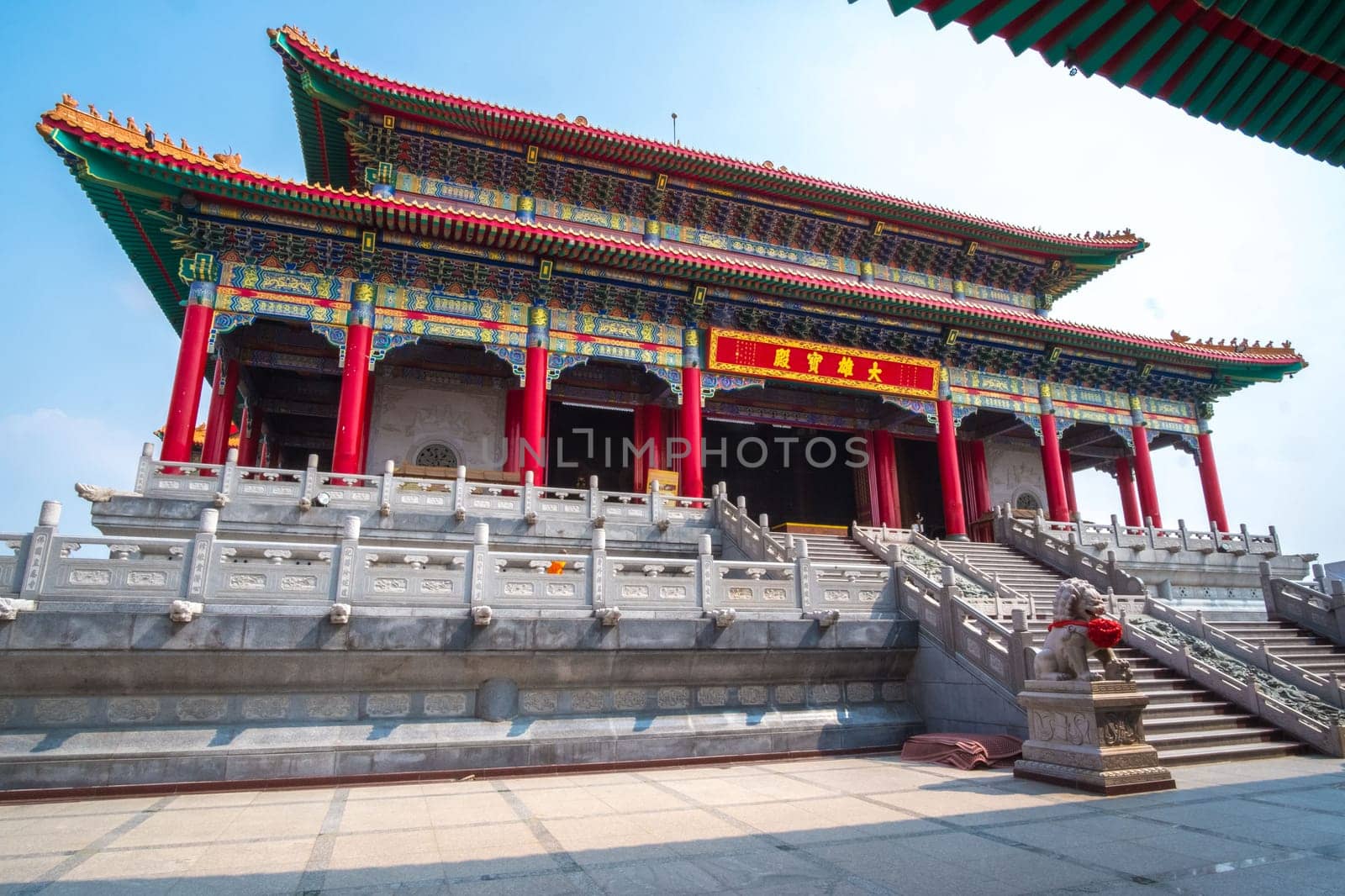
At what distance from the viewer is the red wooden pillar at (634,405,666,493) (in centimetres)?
1881

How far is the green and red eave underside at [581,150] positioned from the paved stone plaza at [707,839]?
1477 centimetres

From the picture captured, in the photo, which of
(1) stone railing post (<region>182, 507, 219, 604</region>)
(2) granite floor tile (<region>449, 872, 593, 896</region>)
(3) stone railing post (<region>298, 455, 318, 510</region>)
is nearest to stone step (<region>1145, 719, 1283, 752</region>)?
(2) granite floor tile (<region>449, 872, 593, 896</region>)

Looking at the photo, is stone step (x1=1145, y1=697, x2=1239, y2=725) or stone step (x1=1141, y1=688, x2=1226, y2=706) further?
stone step (x1=1141, y1=688, x2=1226, y2=706)

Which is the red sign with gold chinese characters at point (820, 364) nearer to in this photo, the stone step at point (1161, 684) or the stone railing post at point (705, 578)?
the stone railing post at point (705, 578)

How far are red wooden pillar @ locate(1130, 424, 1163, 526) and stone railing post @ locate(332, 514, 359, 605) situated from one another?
20.8m

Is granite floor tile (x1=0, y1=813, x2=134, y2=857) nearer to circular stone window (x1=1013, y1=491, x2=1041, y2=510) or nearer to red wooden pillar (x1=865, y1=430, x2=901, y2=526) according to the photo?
red wooden pillar (x1=865, y1=430, x2=901, y2=526)

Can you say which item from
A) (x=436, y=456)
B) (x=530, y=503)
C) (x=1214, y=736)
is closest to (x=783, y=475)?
(x=436, y=456)

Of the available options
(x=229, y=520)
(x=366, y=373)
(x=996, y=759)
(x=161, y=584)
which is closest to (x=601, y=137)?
(x=366, y=373)

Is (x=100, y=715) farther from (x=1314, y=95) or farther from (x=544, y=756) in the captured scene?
(x=1314, y=95)

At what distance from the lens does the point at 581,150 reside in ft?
61.4

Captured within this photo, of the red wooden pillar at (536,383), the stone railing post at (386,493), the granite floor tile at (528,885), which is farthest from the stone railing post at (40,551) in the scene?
the red wooden pillar at (536,383)

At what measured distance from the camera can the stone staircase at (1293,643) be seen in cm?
1179

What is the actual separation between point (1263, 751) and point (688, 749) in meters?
6.42

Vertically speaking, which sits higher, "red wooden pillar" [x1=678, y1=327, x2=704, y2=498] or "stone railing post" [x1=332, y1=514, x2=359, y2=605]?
"red wooden pillar" [x1=678, y1=327, x2=704, y2=498]
